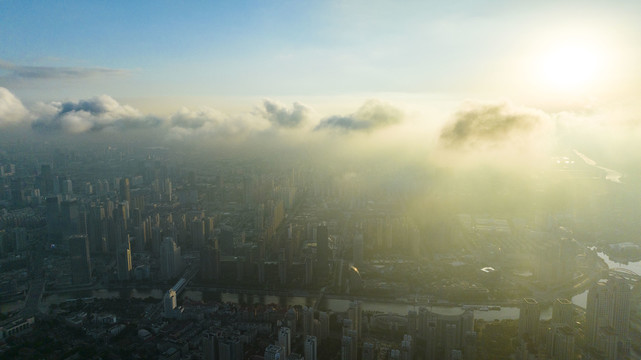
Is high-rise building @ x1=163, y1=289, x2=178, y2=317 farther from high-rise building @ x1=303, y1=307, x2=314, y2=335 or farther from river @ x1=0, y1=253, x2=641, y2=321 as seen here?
high-rise building @ x1=303, y1=307, x2=314, y2=335

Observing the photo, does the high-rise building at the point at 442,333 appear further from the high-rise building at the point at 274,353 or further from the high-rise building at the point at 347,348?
the high-rise building at the point at 274,353

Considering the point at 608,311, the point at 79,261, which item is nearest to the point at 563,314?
the point at 608,311

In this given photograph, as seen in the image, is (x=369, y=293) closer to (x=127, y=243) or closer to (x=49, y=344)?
(x=49, y=344)

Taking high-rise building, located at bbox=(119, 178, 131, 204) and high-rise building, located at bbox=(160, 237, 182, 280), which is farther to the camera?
high-rise building, located at bbox=(119, 178, 131, 204)

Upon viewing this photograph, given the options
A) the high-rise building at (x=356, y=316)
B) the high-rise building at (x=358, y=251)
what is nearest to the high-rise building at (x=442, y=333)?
the high-rise building at (x=356, y=316)

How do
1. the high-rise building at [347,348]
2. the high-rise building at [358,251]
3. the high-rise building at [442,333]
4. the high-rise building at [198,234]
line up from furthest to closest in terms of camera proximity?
the high-rise building at [198,234]
the high-rise building at [358,251]
the high-rise building at [442,333]
the high-rise building at [347,348]

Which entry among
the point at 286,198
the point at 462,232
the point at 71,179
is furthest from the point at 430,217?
the point at 71,179

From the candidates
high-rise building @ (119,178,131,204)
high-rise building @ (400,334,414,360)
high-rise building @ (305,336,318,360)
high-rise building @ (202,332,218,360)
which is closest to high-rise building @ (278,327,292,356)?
high-rise building @ (305,336,318,360)

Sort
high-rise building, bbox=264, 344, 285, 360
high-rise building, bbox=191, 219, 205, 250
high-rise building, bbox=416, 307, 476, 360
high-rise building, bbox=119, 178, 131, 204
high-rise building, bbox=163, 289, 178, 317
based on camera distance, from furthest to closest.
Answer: high-rise building, bbox=119, 178, 131, 204 → high-rise building, bbox=191, 219, 205, 250 → high-rise building, bbox=163, 289, 178, 317 → high-rise building, bbox=416, 307, 476, 360 → high-rise building, bbox=264, 344, 285, 360
